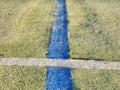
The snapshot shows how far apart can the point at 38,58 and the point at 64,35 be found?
3.18ft

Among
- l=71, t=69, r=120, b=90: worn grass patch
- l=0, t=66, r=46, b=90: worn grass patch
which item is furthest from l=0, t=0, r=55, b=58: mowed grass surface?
l=71, t=69, r=120, b=90: worn grass patch

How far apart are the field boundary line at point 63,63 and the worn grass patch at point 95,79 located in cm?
13

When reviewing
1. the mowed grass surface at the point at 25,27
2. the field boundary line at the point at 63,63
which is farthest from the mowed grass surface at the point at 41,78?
the mowed grass surface at the point at 25,27

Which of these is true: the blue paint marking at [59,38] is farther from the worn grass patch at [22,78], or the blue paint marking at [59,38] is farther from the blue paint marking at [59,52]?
the worn grass patch at [22,78]

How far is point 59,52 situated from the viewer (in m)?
4.26

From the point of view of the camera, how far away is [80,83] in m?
3.46

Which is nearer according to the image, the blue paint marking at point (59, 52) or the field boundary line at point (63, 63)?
the blue paint marking at point (59, 52)

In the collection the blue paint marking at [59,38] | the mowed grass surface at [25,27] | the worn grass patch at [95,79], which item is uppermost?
the mowed grass surface at [25,27]

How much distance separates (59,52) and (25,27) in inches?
45.4

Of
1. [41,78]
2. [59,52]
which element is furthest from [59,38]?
[41,78]

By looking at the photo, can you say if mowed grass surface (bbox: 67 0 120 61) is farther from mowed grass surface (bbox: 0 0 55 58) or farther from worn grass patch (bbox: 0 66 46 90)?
worn grass patch (bbox: 0 66 46 90)

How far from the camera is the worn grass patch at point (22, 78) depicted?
336 centimetres

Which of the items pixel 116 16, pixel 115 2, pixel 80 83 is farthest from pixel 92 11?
pixel 80 83

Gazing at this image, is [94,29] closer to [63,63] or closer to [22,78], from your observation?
[63,63]
